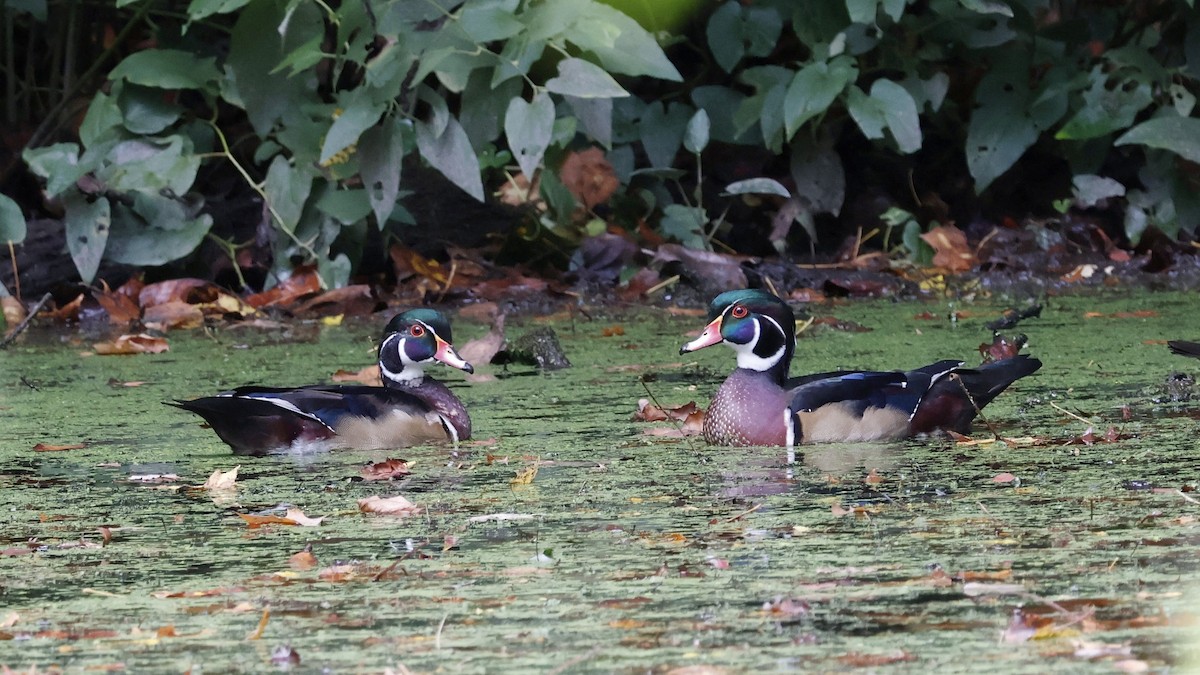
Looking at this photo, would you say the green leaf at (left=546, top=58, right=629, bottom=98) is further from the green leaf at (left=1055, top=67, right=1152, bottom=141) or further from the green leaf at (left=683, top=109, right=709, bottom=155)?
the green leaf at (left=1055, top=67, right=1152, bottom=141)

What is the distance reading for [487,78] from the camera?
6766mm

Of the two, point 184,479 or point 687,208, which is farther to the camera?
point 687,208

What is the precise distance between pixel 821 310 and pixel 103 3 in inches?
137

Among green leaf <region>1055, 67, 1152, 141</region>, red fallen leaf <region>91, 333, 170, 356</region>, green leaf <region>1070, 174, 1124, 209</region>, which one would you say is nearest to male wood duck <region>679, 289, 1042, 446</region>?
red fallen leaf <region>91, 333, 170, 356</region>

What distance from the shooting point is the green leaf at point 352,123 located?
6.56m

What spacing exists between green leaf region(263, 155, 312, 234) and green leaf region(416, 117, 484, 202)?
28.2 inches

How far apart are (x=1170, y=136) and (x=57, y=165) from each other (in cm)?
447

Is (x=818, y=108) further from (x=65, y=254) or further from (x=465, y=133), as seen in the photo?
(x=65, y=254)

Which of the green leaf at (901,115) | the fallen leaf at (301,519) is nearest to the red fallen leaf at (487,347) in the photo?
the green leaf at (901,115)

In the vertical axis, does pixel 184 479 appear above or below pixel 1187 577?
below

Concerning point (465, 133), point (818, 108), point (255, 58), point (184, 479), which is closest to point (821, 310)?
point (818, 108)

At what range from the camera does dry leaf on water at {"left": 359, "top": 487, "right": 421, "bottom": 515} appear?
3609 mm

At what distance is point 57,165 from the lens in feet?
23.7

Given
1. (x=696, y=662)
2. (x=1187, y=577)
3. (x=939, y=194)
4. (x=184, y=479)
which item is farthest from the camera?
(x=939, y=194)
